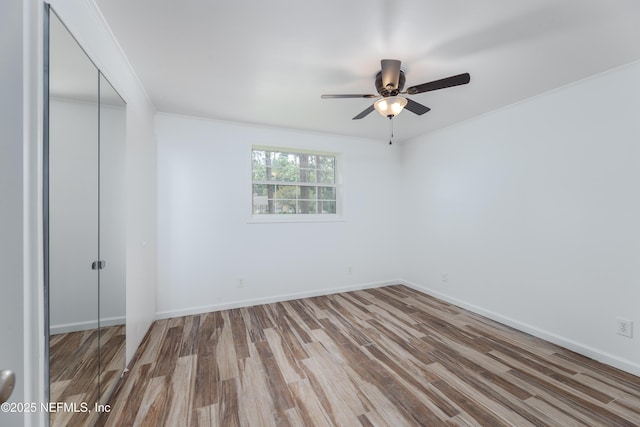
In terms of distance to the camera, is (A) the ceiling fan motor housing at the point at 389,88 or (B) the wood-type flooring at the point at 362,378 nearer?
(B) the wood-type flooring at the point at 362,378

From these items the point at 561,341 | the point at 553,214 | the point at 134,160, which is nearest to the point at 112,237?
the point at 134,160

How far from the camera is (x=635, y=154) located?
2043 millimetres

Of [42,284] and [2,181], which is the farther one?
[42,284]

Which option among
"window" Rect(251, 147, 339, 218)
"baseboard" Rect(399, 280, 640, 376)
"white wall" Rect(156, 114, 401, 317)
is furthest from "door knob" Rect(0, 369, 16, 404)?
"baseboard" Rect(399, 280, 640, 376)

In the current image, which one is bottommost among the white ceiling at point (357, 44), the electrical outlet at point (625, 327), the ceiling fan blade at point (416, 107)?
the electrical outlet at point (625, 327)

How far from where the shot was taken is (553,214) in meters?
2.53

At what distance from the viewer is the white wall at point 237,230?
3.11m

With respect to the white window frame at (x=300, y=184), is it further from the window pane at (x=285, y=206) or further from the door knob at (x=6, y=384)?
the door knob at (x=6, y=384)

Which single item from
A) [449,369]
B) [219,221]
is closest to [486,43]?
[449,369]

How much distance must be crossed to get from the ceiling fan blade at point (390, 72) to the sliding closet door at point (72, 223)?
186cm

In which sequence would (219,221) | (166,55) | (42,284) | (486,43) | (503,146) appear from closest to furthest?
1. (42,284)
2. (486,43)
3. (166,55)
4. (503,146)
5. (219,221)

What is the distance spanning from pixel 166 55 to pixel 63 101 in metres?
1.04

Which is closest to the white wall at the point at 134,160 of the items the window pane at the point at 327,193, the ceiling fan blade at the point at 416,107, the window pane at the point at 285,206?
the window pane at the point at 285,206

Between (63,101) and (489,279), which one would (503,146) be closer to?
(489,279)
